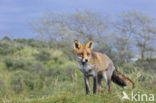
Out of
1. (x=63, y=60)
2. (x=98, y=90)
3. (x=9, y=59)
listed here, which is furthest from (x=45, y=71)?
(x=98, y=90)

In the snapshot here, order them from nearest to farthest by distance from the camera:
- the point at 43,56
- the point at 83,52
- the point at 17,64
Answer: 1. the point at 83,52
2. the point at 17,64
3. the point at 43,56

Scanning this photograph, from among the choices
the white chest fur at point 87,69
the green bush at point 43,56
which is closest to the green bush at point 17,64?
the green bush at point 43,56

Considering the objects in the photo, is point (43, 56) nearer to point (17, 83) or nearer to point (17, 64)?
point (17, 64)

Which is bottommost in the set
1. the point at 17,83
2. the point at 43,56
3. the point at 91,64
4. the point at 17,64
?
the point at 17,83

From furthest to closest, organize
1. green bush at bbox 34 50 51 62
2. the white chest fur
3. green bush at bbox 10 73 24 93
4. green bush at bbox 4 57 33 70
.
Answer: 1. green bush at bbox 34 50 51 62
2. green bush at bbox 4 57 33 70
3. green bush at bbox 10 73 24 93
4. the white chest fur

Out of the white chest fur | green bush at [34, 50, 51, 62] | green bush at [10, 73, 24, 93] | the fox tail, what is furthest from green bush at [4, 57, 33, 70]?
the white chest fur

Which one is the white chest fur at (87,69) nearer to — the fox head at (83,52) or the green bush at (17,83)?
the fox head at (83,52)

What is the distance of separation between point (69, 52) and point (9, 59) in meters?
9.25

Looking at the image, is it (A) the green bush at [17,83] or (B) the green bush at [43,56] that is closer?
(A) the green bush at [17,83]

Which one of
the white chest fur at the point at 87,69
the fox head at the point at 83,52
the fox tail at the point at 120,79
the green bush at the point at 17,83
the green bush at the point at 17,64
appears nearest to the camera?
the fox head at the point at 83,52

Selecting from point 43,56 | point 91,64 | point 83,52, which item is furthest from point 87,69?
point 43,56

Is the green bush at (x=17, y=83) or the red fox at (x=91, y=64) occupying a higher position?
the red fox at (x=91, y=64)

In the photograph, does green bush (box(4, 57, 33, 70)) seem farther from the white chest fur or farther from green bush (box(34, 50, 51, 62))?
the white chest fur

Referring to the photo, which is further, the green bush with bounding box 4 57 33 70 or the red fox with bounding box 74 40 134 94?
the green bush with bounding box 4 57 33 70
